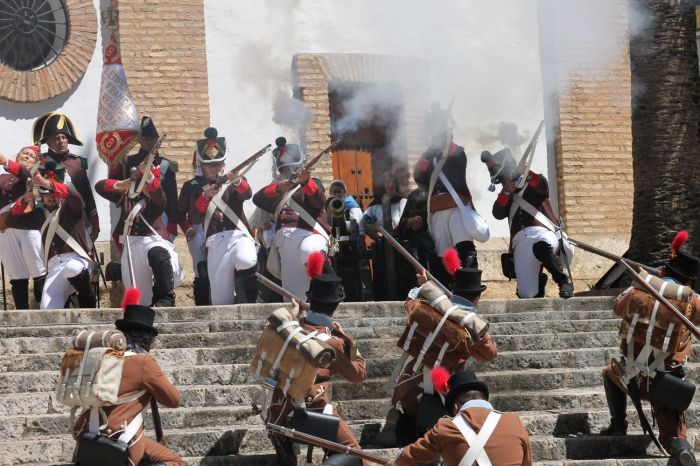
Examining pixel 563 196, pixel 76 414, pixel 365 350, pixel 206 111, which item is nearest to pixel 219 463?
pixel 76 414

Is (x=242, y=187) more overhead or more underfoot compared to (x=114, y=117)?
more underfoot

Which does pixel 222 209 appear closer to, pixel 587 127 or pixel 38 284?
pixel 38 284

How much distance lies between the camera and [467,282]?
10.0 metres

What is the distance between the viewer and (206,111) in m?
17.1

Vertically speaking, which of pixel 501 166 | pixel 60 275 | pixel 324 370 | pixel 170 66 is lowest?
pixel 324 370

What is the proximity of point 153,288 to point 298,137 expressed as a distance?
15.4ft

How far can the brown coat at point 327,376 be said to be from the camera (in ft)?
30.5

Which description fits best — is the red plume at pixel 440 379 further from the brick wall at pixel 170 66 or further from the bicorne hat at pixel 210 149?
the brick wall at pixel 170 66

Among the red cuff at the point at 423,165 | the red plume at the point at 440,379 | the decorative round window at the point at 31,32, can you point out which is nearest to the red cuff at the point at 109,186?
the red cuff at the point at 423,165

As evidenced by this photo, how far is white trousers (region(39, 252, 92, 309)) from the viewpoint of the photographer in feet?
43.3

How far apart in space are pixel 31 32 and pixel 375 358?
7.18 meters

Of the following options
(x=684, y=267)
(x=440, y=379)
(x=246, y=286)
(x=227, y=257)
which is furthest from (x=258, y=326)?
Answer: (x=684, y=267)

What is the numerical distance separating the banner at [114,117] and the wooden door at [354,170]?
4.03 metres

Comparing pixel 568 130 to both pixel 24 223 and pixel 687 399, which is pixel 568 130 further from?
pixel 687 399
